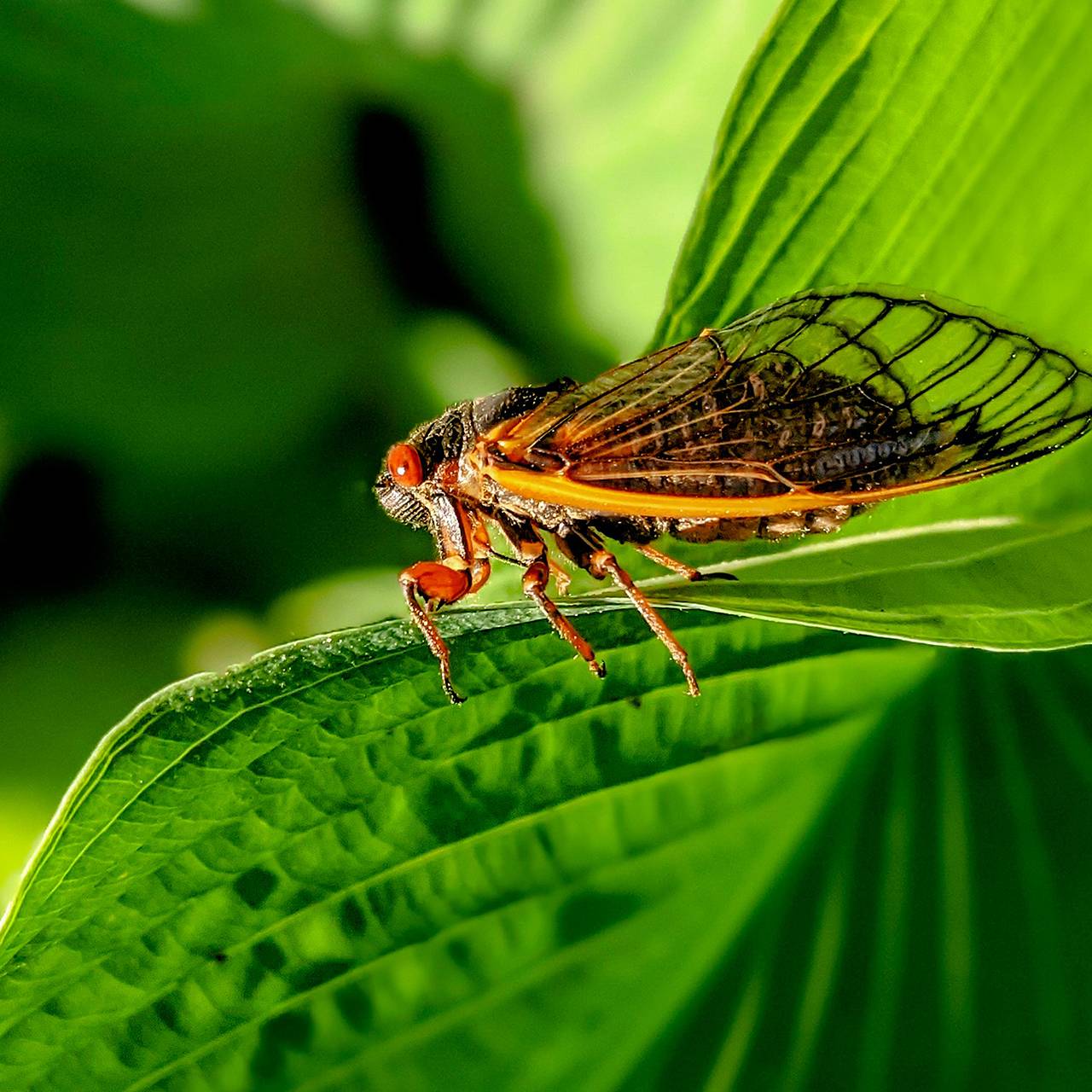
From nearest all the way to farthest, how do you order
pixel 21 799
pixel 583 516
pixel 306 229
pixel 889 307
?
pixel 889 307, pixel 583 516, pixel 21 799, pixel 306 229

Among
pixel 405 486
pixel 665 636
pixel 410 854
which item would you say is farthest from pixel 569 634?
pixel 405 486

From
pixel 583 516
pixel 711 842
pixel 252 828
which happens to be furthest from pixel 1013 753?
pixel 252 828

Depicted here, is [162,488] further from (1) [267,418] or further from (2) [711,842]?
(2) [711,842]

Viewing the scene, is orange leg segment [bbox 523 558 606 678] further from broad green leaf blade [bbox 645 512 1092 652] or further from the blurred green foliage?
the blurred green foliage

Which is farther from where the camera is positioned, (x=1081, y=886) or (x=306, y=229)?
(x=306, y=229)

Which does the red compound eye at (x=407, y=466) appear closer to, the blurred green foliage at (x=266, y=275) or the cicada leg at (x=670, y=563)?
the cicada leg at (x=670, y=563)

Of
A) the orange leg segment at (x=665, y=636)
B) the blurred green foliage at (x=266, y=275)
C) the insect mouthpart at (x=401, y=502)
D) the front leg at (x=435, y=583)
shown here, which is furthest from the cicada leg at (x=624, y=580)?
the blurred green foliage at (x=266, y=275)
